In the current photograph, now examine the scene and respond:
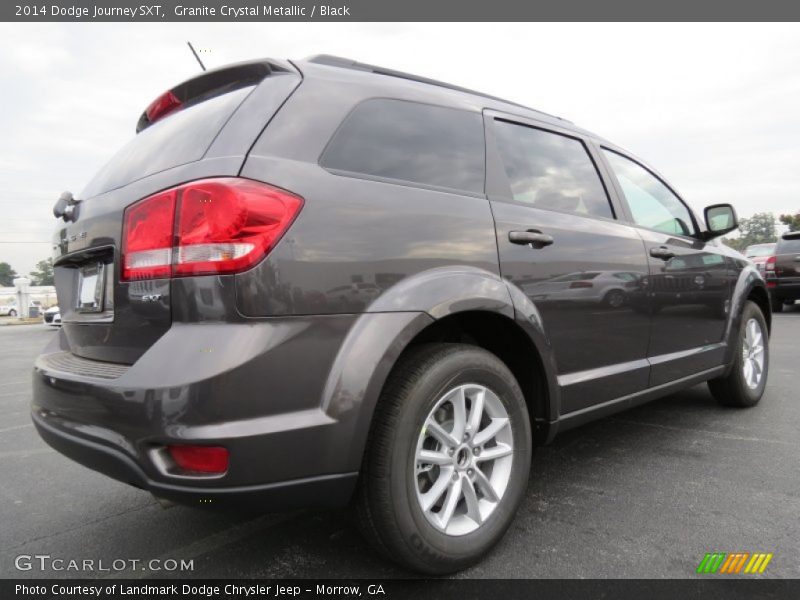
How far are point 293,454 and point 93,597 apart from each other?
0.96 meters

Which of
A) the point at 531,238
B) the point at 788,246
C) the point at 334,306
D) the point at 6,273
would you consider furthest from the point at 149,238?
the point at 6,273

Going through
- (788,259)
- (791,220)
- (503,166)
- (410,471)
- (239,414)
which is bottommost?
(410,471)

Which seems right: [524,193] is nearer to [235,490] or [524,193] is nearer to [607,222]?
[607,222]

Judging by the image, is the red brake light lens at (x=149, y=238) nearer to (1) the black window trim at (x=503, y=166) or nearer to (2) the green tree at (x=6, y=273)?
(1) the black window trim at (x=503, y=166)

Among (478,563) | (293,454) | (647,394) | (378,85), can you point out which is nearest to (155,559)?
(293,454)

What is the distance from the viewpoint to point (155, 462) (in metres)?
1.49

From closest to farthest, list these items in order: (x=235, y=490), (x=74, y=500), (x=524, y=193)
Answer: (x=235, y=490)
(x=524, y=193)
(x=74, y=500)

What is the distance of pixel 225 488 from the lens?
1.48m

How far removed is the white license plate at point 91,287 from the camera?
73.4 inches

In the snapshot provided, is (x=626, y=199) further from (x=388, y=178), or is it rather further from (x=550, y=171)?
(x=388, y=178)

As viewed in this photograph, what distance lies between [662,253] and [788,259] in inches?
409

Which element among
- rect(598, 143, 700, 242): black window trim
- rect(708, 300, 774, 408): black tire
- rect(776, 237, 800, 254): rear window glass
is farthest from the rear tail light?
rect(776, 237, 800, 254): rear window glass

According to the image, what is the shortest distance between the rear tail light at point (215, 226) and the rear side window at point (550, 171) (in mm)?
1157

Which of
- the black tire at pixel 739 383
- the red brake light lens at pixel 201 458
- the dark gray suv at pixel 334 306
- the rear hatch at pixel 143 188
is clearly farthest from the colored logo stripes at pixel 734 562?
the black tire at pixel 739 383
